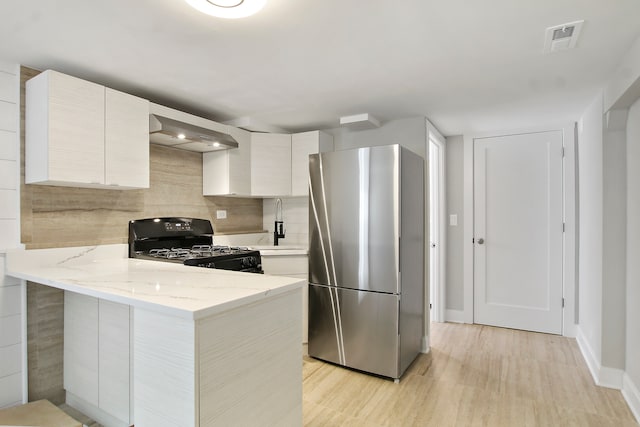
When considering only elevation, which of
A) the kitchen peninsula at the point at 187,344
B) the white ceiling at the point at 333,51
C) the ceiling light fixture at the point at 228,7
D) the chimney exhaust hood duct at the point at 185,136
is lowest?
the kitchen peninsula at the point at 187,344

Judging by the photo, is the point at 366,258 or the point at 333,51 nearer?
the point at 333,51

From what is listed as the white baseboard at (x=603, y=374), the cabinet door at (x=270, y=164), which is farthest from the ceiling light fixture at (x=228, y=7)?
the white baseboard at (x=603, y=374)

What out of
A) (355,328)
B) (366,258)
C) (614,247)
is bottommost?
(355,328)

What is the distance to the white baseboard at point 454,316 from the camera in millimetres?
4117

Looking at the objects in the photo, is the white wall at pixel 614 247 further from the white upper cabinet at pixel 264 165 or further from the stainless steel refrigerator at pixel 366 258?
the white upper cabinet at pixel 264 165

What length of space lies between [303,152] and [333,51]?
1639 millimetres

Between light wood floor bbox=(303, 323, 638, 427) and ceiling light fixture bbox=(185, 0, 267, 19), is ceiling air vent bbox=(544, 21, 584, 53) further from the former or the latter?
light wood floor bbox=(303, 323, 638, 427)

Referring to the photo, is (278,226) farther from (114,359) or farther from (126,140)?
(114,359)

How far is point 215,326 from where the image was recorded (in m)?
1.19

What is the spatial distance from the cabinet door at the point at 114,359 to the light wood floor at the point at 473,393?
105 centimetres

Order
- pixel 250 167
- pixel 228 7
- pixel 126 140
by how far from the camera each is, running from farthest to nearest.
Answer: pixel 250 167 → pixel 126 140 → pixel 228 7

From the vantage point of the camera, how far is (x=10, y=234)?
2107 mm

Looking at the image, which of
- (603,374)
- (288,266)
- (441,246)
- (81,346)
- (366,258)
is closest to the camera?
(81,346)

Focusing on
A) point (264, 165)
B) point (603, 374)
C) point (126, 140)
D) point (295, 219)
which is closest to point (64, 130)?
point (126, 140)
